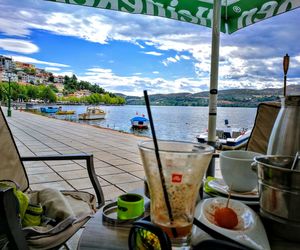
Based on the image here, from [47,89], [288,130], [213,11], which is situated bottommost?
[288,130]

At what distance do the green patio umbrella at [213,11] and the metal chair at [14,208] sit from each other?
3.73 ft

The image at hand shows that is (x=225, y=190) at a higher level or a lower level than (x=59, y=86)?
lower

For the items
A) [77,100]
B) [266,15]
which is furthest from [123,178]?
[77,100]

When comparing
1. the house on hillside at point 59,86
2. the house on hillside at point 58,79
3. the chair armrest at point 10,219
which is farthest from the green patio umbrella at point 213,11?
the house on hillside at point 58,79

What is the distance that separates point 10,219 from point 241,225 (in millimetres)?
681

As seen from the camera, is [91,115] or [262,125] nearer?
[262,125]

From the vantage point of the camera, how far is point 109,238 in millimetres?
598

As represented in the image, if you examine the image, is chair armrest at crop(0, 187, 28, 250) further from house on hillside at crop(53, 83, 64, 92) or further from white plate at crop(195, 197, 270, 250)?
house on hillside at crop(53, 83, 64, 92)

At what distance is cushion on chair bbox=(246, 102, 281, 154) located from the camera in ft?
5.36

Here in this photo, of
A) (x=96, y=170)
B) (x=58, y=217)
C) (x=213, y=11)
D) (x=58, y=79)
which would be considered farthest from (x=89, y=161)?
(x=58, y=79)

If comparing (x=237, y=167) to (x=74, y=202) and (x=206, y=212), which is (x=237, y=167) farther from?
(x=74, y=202)

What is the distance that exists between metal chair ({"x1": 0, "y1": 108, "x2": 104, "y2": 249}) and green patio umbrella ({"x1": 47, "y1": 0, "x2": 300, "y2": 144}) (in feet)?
3.73

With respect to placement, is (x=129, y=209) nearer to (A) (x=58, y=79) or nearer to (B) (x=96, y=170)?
(B) (x=96, y=170)

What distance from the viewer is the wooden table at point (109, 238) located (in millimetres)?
551
